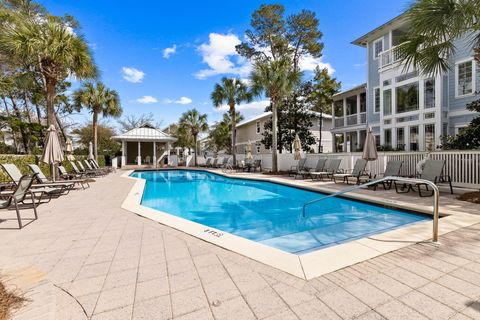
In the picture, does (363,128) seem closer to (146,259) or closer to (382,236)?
(382,236)

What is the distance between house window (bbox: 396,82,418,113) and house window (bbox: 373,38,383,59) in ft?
12.6

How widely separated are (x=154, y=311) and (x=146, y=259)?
3.89 ft

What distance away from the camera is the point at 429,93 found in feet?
43.4

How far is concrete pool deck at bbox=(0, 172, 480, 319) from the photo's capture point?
2.01m

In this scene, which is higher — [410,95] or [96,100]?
[96,100]

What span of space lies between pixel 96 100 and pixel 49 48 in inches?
463

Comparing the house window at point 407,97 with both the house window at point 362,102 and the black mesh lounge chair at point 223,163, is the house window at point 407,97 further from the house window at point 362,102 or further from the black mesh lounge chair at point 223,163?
the black mesh lounge chair at point 223,163

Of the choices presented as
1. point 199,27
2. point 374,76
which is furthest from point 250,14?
point 374,76

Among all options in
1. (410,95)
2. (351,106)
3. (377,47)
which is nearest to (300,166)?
(410,95)

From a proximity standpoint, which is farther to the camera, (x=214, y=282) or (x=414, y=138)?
(x=414, y=138)

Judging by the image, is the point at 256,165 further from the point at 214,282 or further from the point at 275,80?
the point at 214,282

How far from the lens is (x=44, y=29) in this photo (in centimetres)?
1000

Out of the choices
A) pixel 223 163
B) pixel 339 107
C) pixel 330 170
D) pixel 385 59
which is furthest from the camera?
pixel 223 163

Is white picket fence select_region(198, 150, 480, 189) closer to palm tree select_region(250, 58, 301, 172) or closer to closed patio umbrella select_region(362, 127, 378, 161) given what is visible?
closed patio umbrella select_region(362, 127, 378, 161)
